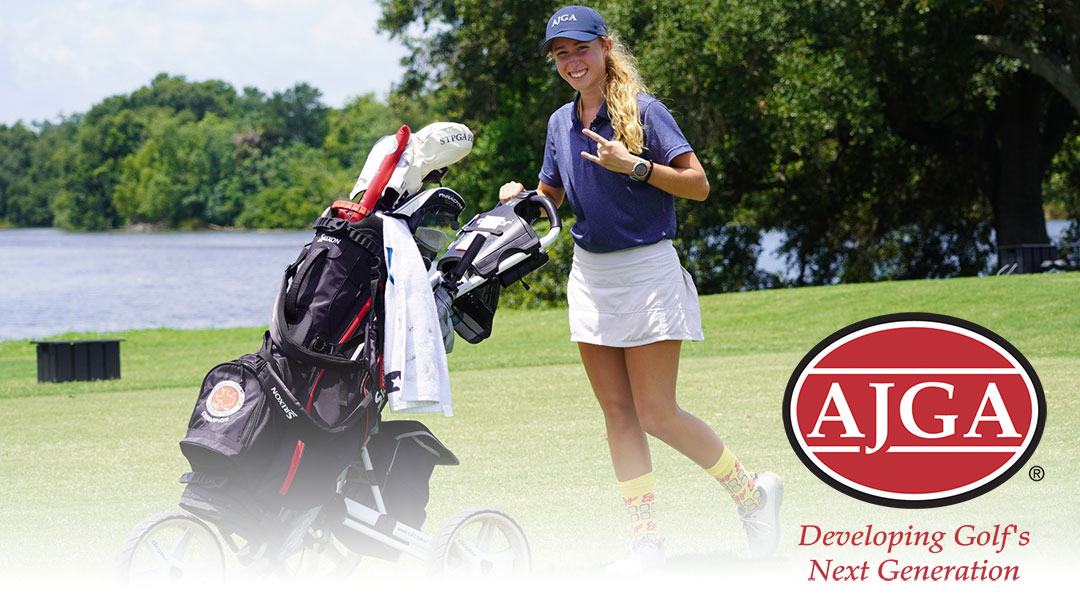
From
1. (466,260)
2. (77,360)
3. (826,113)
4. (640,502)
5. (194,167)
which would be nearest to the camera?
(466,260)

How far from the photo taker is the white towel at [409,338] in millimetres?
4033

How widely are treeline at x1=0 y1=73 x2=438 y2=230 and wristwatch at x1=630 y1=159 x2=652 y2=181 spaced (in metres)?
87.4

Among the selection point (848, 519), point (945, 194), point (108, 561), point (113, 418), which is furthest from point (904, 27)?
point (108, 561)

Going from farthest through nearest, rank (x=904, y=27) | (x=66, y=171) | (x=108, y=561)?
(x=66, y=171) → (x=904, y=27) → (x=108, y=561)

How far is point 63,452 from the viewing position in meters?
7.89

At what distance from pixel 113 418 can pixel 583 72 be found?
6594mm

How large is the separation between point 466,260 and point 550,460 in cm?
269

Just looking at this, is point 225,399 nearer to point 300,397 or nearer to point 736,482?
point 300,397

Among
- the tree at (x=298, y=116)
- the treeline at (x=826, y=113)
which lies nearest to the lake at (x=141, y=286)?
the treeline at (x=826, y=113)

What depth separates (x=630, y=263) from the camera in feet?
14.7

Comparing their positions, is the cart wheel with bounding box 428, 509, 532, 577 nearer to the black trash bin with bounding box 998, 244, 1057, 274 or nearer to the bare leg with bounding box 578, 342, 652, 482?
the bare leg with bounding box 578, 342, 652, 482

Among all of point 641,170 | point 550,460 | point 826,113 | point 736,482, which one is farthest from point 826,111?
point 641,170

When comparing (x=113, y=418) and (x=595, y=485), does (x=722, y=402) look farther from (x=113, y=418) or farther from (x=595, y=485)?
(x=113, y=418)

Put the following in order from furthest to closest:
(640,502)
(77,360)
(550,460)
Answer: (77,360) < (550,460) < (640,502)
